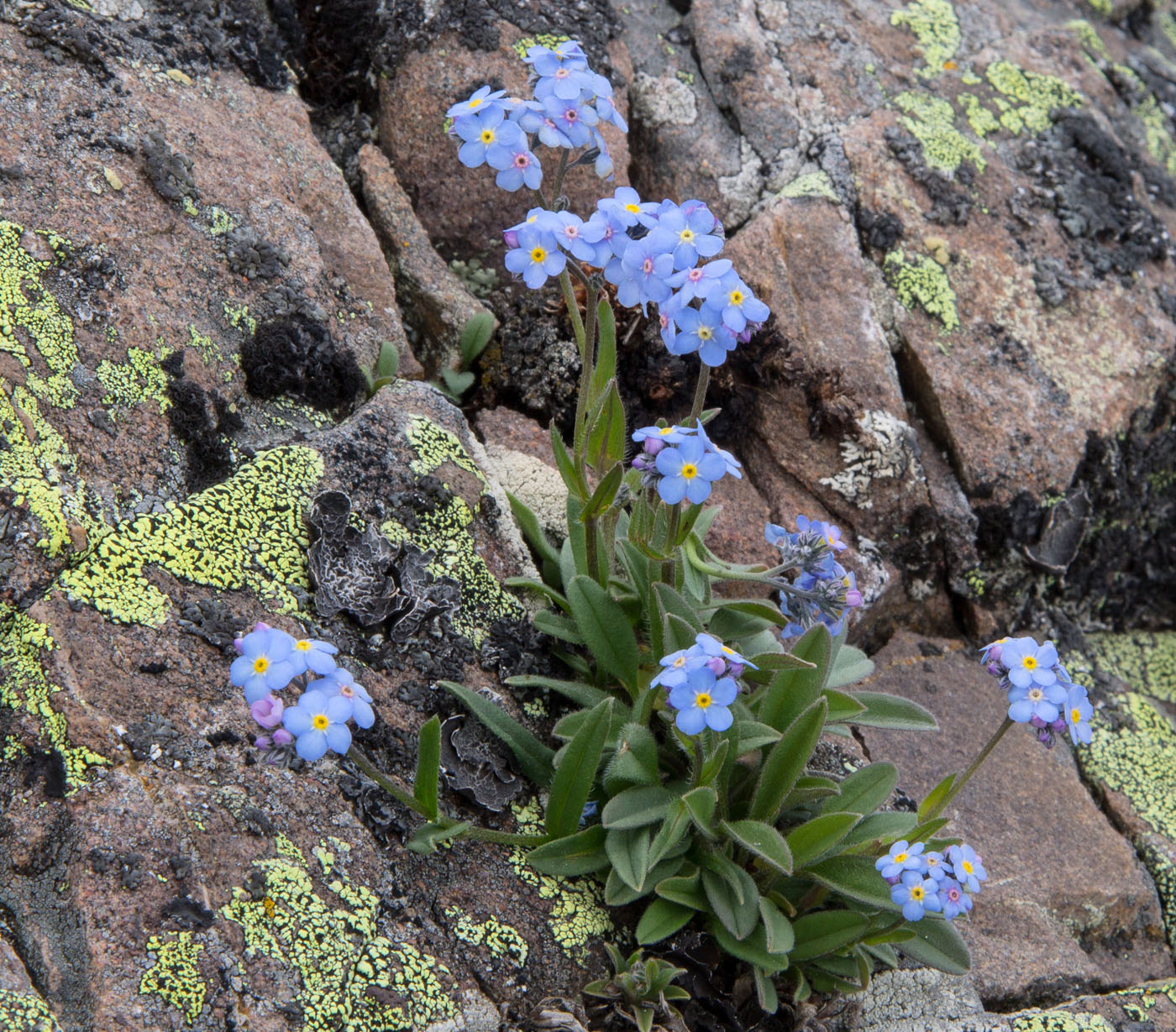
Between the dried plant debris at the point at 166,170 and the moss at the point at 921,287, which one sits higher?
the dried plant debris at the point at 166,170

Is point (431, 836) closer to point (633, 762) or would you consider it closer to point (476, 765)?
point (476, 765)

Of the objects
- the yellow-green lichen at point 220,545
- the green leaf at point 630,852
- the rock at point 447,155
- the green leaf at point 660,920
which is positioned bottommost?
the green leaf at point 660,920

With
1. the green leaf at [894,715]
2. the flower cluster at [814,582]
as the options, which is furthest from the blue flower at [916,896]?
the flower cluster at [814,582]

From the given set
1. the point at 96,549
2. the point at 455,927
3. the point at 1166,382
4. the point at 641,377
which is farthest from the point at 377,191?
the point at 1166,382

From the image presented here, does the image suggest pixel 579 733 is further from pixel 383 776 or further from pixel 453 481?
pixel 453 481

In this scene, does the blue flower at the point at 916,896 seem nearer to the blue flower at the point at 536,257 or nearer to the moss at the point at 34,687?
the blue flower at the point at 536,257

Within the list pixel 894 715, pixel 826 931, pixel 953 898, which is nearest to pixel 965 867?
pixel 953 898
